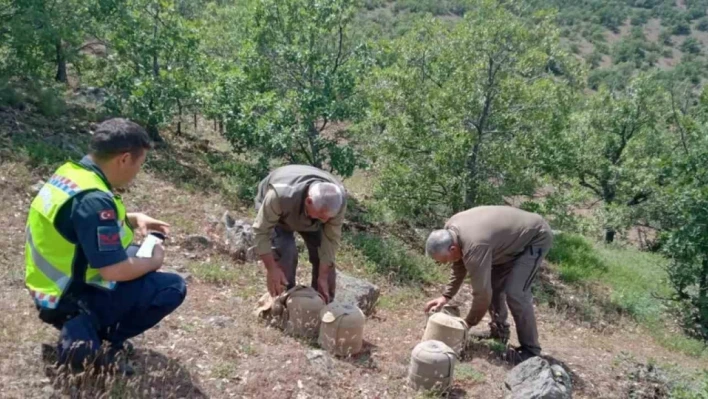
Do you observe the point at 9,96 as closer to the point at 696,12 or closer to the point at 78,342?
the point at 78,342

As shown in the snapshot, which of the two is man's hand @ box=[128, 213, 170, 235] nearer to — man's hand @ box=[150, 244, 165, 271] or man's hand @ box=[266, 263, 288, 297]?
man's hand @ box=[150, 244, 165, 271]

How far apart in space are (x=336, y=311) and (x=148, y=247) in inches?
77.1

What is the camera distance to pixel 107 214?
346 centimetres

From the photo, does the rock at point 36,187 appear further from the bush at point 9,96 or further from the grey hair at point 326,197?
the grey hair at point 326,197

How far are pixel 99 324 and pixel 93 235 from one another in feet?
2.40

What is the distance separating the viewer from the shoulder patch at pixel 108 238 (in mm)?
3428

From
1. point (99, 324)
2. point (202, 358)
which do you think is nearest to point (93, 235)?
point (99, 324)

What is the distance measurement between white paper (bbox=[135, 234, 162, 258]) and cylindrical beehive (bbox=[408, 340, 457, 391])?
2.26 meters

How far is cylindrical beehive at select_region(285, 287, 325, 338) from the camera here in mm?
5370

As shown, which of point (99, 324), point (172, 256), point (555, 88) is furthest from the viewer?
point (555, 88)

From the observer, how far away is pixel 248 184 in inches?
439

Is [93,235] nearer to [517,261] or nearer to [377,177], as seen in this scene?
[517,261]

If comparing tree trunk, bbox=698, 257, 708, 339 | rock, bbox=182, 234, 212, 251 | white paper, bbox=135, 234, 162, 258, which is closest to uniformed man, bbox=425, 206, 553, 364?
white paper, bbox=135, 234, 162, 258

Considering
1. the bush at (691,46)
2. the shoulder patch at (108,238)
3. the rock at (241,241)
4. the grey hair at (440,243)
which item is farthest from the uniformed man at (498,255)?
the bush at (691,46)
